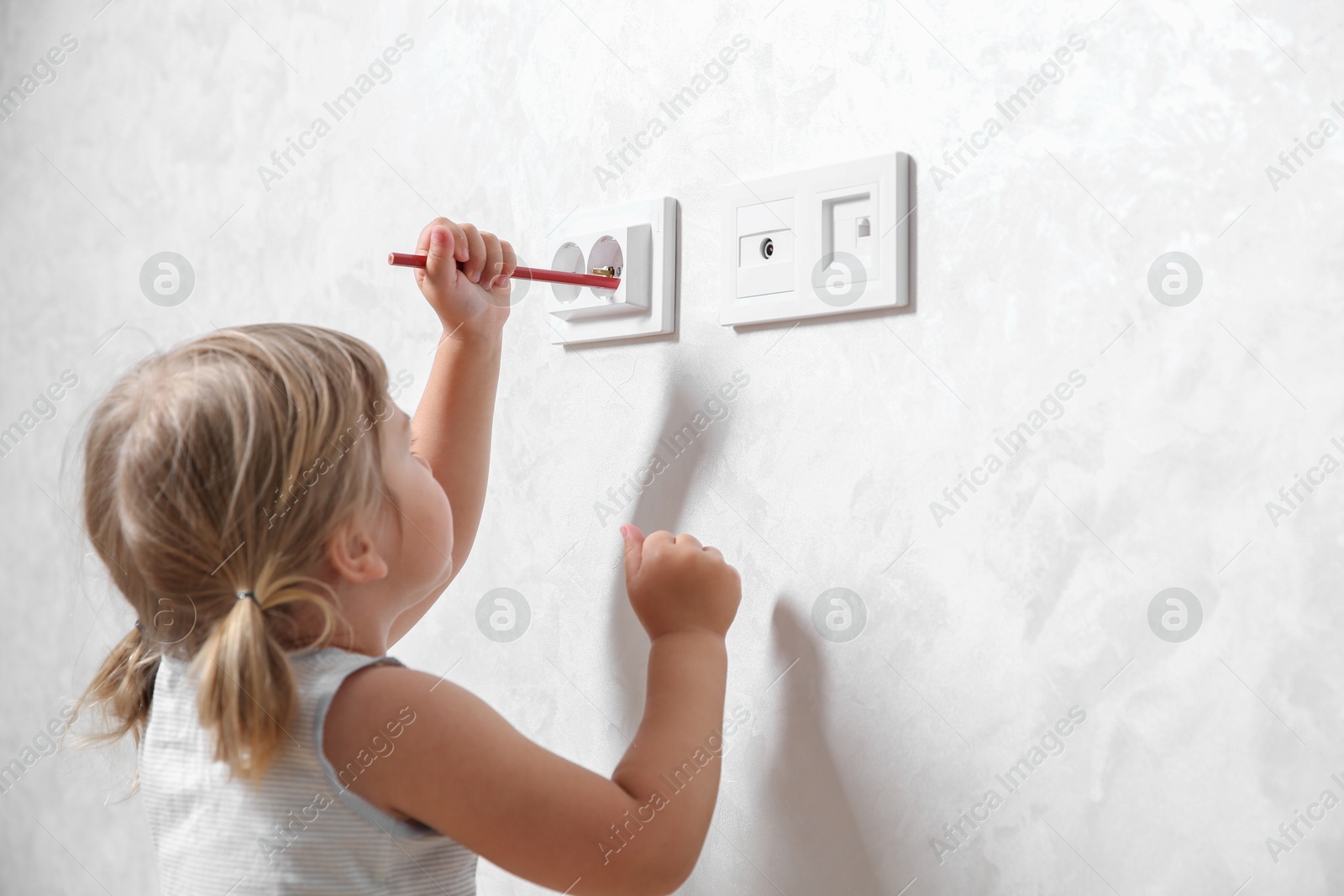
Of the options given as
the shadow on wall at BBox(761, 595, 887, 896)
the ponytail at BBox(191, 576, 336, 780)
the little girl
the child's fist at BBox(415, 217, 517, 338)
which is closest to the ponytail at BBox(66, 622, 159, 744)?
the little girl

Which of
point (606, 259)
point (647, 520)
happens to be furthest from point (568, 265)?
point (647, 520)

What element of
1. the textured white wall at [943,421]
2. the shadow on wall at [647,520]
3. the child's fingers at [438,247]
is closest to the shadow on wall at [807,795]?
the textured white wall at [943,421]

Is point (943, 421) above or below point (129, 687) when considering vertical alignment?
above

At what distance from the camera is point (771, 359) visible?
2.41ft

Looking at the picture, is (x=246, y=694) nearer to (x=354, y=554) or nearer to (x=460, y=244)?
(x=354, y=554)

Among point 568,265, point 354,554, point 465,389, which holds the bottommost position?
point 354,554

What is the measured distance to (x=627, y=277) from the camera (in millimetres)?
787

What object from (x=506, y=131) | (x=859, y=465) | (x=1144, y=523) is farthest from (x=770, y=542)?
(x=506, y=131)

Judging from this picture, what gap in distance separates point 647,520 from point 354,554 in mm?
224

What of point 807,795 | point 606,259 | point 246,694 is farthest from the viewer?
point 606,259

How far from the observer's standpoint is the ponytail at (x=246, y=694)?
58cm

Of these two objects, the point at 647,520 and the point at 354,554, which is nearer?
the point at 354,554

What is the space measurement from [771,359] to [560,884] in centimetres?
35

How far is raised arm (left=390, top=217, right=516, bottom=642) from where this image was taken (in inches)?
31.2
